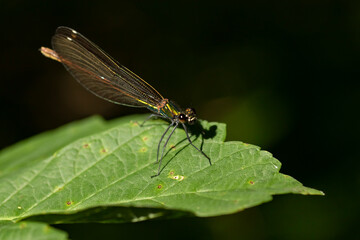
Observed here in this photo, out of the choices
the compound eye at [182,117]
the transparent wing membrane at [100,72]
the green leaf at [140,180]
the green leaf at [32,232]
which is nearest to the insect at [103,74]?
the transparent wing membrane at [100,72]

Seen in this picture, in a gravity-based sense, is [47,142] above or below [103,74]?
below

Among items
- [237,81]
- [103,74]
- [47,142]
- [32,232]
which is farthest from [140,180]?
[237,81]

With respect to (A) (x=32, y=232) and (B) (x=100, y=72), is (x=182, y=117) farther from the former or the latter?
(A) (x=32, y=232)

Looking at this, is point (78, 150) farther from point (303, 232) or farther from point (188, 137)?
point (303, 232)

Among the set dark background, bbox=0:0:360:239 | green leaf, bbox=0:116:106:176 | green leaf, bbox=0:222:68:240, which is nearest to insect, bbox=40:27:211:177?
green leaf, bbox=0:116:106:176

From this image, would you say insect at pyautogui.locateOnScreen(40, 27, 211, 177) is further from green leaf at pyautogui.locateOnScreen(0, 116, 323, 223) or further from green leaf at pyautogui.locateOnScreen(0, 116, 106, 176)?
green leaf at pyautogui.locateOnScreen(0, 116, 323, 223)
